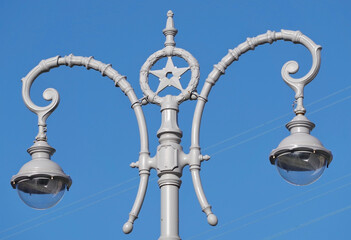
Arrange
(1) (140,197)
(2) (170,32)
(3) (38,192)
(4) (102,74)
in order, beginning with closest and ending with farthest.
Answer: (1) (140,197) < (3) (38,192) < (4) (102,74) < (2) (170,32)

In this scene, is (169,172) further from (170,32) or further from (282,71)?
(170,32)

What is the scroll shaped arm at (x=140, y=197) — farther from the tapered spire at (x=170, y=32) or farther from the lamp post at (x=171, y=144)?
the tapered spire at (x=170, y=32)

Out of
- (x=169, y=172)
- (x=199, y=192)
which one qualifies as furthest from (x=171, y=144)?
(x=199, y=192)

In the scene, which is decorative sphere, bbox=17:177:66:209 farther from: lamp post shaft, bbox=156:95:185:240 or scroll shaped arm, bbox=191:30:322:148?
scroll shaped arm, bbox=191:30:322:148

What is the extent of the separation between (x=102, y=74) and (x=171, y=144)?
56.2 inches

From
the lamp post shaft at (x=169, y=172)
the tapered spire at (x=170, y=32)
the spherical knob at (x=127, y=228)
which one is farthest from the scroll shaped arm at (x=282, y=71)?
the spherical knob at (x=127, y=228)

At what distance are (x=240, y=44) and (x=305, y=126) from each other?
50.3 inches

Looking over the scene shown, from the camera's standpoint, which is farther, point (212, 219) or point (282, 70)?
point (282, 70)

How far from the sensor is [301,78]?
14.2m

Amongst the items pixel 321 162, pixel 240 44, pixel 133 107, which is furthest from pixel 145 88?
pixel 321 162

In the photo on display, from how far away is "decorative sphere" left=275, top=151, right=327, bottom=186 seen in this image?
44.9ft

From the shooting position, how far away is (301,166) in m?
13.7

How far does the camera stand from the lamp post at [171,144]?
1371 cm

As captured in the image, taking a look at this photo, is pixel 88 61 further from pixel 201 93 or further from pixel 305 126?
pixel 305 126
